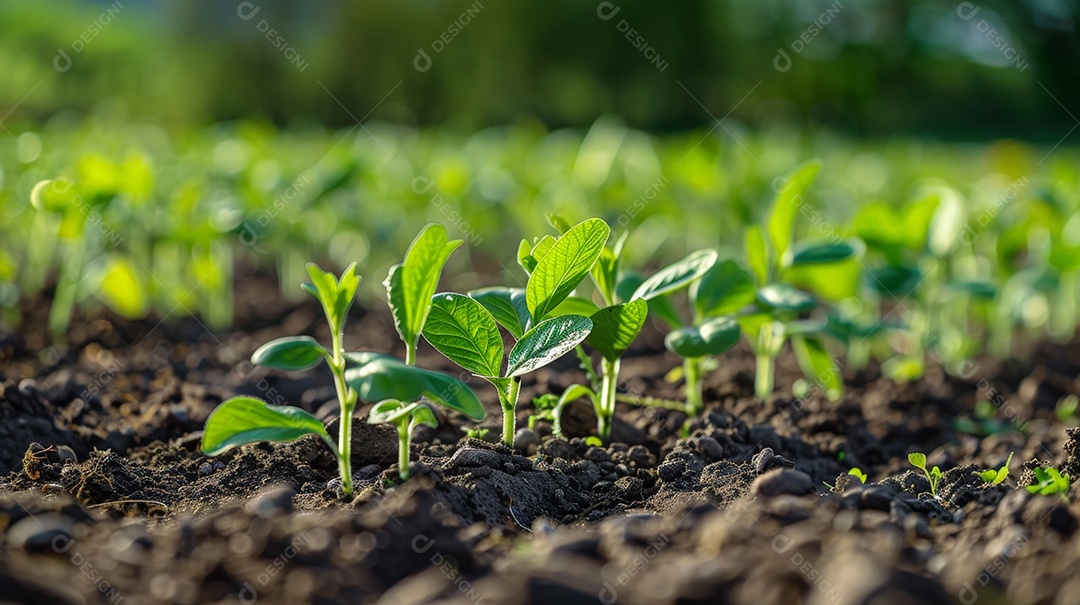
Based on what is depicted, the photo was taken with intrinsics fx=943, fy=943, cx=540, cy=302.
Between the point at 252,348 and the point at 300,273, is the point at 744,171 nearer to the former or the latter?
the point at 300,273

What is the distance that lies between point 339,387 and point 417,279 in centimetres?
21

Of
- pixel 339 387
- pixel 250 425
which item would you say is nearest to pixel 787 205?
pixel 339 387

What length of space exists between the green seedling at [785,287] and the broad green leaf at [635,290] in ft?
0.55

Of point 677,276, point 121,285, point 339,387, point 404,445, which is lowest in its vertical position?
point 121,285

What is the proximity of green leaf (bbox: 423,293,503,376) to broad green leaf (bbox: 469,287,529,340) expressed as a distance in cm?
8

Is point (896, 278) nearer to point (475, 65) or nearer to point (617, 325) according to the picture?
point (617, 325)

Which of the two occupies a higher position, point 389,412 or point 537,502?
point 389,412

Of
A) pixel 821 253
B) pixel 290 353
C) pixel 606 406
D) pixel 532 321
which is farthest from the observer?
pixel 821 253

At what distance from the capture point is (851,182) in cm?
461

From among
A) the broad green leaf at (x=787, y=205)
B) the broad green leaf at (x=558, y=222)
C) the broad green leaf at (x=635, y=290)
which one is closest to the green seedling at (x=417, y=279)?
the broad green leaf at (x=558, y=222)

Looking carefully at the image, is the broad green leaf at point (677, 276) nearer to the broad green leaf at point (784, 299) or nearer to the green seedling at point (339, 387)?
the broad green leaf at point (784, 299)

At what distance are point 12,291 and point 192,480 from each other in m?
1.75

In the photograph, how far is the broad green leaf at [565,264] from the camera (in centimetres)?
154

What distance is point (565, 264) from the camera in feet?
5.16
